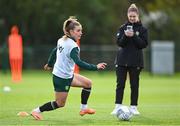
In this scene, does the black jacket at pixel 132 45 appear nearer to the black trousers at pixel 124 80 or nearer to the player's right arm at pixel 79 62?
the black trousers at pixel 124 80

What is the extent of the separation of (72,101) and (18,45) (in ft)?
45.1

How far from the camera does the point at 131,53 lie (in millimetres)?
15109

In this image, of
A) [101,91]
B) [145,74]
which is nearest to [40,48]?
[145,74]

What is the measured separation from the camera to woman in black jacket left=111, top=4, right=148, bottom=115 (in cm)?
1490

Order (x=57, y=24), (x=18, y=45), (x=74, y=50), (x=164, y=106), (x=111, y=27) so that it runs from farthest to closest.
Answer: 1. (x=111, y=27)
2. (x=57, y=24)
3. (x=18, y=45)
4. (x=164, y=106)
5. (x=74, y=50)

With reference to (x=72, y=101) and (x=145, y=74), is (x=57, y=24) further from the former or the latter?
(x=72, y=101)

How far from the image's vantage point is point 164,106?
58.0ft

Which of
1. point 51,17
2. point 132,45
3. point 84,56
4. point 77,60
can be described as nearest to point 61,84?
point 77,60


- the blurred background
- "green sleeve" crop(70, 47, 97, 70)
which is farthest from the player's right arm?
the blurred background

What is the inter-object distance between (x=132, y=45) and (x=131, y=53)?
0.18m

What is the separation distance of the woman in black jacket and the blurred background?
2523 cm

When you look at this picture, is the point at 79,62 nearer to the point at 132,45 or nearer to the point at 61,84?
the point at 61,84

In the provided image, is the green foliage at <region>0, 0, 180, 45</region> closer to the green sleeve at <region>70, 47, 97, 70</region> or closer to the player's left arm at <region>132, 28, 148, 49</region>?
the player's left arm at <region>132, 28, 148, 49</region>

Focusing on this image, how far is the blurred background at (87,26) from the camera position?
42.0 metres
